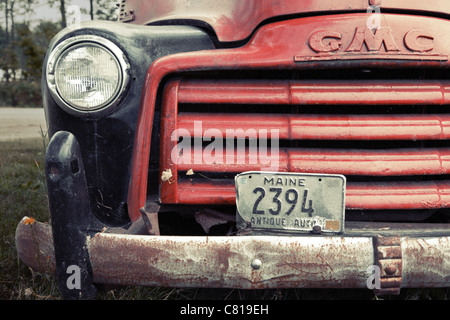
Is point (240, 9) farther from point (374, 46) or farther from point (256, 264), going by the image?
point (256, 264)

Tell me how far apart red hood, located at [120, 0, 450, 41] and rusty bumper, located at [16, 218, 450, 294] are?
0.93 metres

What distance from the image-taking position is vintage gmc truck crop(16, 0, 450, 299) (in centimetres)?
140

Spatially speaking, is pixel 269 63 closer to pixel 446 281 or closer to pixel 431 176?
pixel 431 176

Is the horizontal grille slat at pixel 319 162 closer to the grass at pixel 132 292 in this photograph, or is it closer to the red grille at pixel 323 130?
the red grille at pixel 323 130

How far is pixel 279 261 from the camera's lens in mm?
1344

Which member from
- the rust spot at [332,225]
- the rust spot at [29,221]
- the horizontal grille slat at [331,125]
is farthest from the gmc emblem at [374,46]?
the rust spot at [29,221]

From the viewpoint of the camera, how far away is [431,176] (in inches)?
66.6

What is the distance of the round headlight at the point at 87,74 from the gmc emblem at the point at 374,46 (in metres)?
0.71

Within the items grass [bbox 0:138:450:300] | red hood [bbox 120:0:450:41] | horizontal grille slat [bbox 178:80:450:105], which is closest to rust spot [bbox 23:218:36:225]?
grass [bbox 0:138:450:300]

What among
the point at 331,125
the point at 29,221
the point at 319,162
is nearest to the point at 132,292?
the point at 29,221

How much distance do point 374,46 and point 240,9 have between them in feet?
2.18

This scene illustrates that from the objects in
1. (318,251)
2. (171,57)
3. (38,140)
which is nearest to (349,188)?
(318,251)

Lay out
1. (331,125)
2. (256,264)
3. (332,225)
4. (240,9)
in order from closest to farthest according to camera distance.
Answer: (256,264) < (332,225) < (331,125) < (240,9)

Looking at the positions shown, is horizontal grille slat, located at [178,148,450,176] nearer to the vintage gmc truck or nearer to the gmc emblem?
the vintage gmc truck
